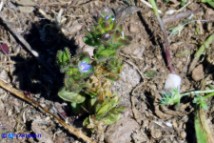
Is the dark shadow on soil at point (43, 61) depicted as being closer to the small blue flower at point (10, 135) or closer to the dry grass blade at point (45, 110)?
the dry grass blade at point (45, 110)

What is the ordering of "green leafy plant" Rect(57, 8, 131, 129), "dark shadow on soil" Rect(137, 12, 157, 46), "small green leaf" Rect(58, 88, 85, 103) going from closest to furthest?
"green leafy plant" Rect(57, 8, 131, 129) < "small green leaf" Rect(58, 88, 85, 103) < "dark shadow on soil" Rect(137, 12, 157, 46)

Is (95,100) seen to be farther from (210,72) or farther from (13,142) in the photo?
(210,72)

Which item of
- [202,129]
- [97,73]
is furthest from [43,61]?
[202,129]

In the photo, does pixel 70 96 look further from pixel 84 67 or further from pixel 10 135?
pixel 10 135

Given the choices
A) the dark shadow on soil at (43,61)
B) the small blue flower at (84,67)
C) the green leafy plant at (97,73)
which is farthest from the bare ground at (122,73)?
the small blue flower at (84,67)

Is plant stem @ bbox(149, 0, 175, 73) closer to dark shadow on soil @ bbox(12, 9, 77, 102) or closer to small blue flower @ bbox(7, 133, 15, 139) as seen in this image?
dark shadow on soil @ bbox(12, 9, 77, 102)

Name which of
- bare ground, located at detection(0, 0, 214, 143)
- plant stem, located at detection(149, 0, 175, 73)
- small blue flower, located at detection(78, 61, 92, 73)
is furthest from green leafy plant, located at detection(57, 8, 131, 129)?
plant stem, located at detection(149, 0, 175, 73)

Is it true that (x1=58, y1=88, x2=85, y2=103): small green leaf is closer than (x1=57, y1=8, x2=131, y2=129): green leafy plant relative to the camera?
No
